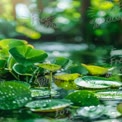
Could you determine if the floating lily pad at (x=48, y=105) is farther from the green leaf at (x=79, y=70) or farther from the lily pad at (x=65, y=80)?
the green leaf at (x=79, y=70)

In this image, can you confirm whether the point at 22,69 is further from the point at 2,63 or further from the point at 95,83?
the point at 95,83

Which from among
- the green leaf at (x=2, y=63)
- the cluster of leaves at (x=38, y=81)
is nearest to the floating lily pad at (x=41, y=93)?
the cluster of leaves at (x=38, y=81)

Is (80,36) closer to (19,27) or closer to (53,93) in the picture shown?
(19,27)

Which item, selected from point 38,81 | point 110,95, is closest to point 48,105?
point 110,95

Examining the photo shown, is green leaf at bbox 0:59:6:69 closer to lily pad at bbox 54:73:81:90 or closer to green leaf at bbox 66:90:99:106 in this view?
lily pad at bbox 54:73:81:90

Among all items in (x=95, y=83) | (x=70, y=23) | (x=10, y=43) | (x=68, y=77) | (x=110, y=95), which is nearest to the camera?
(x=110, y=95)

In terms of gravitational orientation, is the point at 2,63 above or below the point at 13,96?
above
